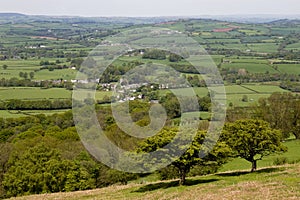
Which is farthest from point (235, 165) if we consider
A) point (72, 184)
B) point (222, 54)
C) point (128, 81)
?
point (222, 54)

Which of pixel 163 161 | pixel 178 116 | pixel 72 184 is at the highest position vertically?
pixel 163 161

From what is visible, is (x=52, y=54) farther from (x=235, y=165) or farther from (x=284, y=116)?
(x=235, y=165)

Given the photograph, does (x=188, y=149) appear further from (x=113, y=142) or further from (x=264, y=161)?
(x=113, y=142)

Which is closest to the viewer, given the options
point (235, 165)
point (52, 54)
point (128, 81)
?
point (235, 165)

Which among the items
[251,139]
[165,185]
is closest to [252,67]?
[251,139]

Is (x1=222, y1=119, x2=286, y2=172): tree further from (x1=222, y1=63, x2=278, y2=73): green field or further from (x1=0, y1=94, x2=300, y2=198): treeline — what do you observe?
(x1=222, y1=63, x2=278, y2=73): green field

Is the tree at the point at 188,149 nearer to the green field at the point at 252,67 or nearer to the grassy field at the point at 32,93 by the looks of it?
the grassy field at the point at 32,93
